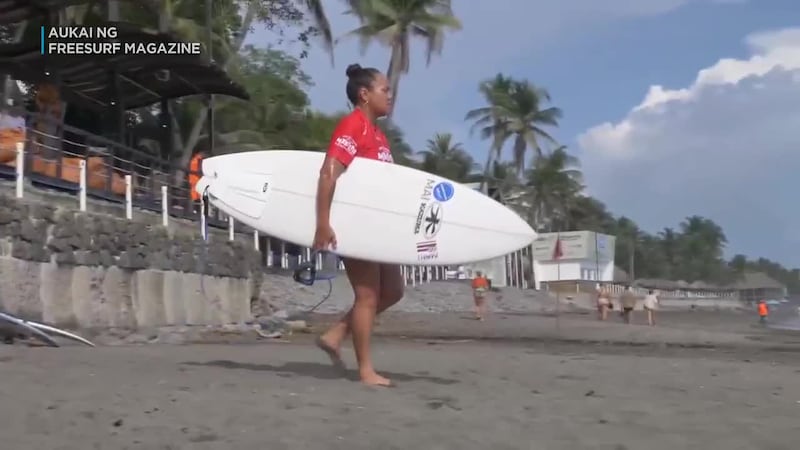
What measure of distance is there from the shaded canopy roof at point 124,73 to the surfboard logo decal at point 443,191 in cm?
1050

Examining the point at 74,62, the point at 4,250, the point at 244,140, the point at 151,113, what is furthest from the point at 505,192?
the point at 4,250

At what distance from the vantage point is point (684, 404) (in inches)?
171

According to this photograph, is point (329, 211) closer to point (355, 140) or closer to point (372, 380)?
point (355, 140)

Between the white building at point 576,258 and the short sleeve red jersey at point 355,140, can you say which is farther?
the white building at point 576,258

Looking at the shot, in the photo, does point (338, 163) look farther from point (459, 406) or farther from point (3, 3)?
point (3, 3)

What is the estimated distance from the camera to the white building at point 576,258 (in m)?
55.0

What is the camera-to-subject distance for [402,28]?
1409 inches

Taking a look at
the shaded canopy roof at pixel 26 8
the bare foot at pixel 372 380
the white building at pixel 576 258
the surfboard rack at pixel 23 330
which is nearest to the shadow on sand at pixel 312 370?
the bare foot at pixel 372 380

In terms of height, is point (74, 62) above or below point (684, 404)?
above

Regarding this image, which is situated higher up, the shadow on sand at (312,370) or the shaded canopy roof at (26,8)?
the shaded canopy roof at (26,8)

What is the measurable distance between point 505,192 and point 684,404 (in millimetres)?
56041

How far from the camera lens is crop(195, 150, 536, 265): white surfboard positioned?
16.1ft

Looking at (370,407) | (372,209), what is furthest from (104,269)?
(370,407)

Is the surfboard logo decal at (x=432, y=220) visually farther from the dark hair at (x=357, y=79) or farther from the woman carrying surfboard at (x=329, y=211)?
the dark hair at (x=357, y=79)
